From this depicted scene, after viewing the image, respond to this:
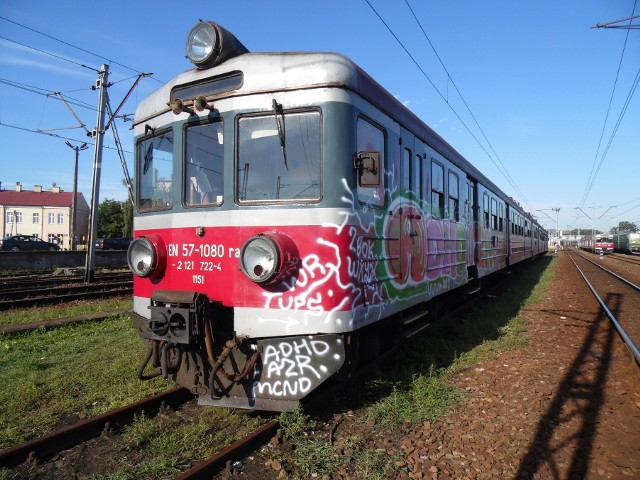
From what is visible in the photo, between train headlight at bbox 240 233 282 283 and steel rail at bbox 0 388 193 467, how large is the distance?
5.37 ft

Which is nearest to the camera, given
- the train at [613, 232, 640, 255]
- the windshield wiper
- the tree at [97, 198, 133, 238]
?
the windshield wiper

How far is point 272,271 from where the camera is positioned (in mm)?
3658

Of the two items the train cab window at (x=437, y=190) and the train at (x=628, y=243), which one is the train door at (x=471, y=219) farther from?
the train at (x=628, y=243)

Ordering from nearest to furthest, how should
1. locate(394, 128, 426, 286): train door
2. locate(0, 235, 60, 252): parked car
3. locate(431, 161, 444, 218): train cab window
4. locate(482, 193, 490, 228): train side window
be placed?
locate(394, 128, 426, 286): train door < locate(431, 161, 444, 218): train cab window < locate(482, 193, 490, 228): train side window < locate(0, 235, 60, 252): parked car

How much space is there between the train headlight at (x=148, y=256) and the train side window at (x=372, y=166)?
1984 mm

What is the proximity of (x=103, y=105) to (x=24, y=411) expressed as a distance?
14.5 m

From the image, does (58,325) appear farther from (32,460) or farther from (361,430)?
(361,430)

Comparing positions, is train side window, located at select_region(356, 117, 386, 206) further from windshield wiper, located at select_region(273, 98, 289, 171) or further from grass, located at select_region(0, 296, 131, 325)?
grass, located at select_region(0, 296, 131, 325)

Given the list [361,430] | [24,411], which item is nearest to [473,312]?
[361,430]

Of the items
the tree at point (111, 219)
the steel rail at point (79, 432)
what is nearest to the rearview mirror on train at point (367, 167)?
the steel rail at point (79, 432)

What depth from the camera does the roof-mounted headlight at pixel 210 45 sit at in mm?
4215

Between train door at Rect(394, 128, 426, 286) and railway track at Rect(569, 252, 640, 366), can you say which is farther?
railway track at Rect(569, 252, 640, 366)

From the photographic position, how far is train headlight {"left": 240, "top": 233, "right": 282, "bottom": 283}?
3.66m

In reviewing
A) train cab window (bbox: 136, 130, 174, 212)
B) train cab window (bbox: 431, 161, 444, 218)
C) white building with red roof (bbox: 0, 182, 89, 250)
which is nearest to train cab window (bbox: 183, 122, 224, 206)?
train cab window (bbox: 136, 130, 174, 212)
